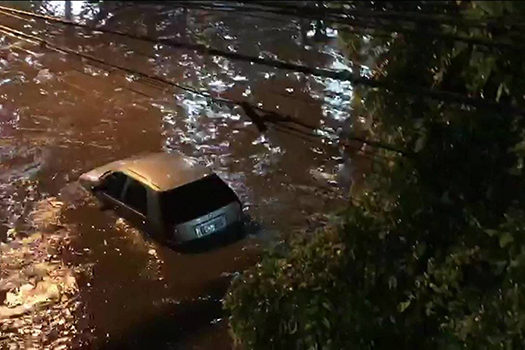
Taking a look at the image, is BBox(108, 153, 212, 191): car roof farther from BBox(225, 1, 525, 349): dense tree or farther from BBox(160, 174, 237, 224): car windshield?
BBox(225, 1, 525, 349): dense tree

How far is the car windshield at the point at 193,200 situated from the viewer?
12852 mm

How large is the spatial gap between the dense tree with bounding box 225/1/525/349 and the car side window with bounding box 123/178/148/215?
6.70 meters

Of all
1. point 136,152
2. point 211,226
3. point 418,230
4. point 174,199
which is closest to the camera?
point 418,230

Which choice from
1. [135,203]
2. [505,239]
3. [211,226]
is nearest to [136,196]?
[135,203]

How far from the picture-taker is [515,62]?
5438mm

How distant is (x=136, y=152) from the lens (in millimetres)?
16484

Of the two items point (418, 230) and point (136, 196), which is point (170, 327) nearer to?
point (136, 196)

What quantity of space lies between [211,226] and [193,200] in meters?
0.49

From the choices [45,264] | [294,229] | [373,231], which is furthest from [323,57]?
[373,231]

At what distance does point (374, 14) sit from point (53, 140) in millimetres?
13173

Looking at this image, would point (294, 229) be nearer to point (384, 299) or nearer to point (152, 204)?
point (152, 204)

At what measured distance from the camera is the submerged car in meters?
12.9

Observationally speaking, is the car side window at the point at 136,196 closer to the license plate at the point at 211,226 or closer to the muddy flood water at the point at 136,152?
the muddy flood water at the point at 136,152

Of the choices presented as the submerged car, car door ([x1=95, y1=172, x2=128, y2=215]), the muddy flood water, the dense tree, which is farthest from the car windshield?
the dense tree
